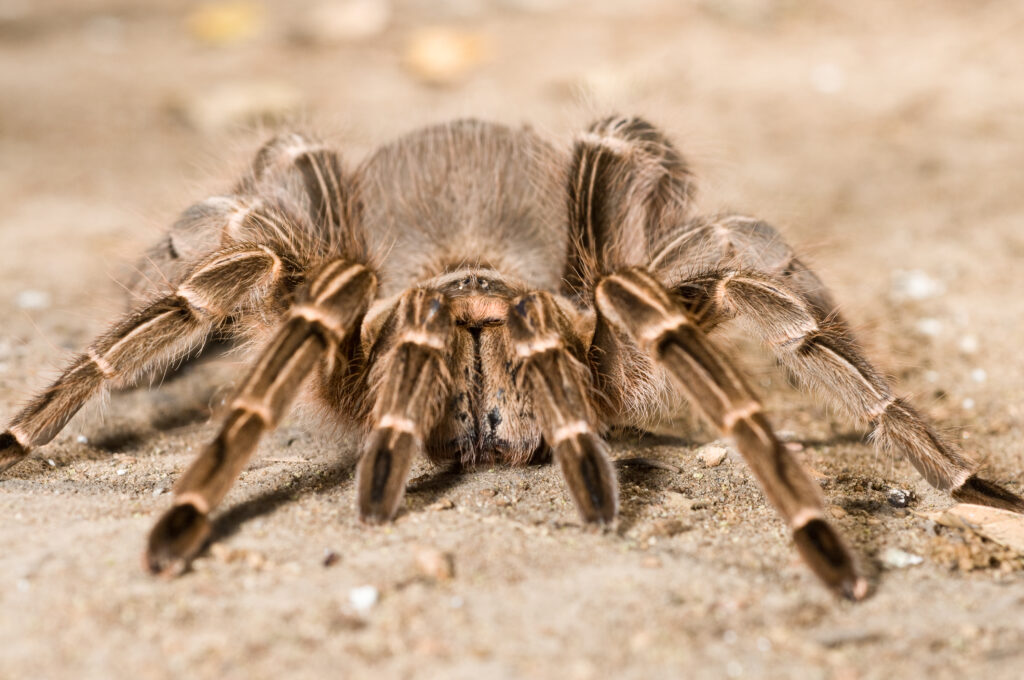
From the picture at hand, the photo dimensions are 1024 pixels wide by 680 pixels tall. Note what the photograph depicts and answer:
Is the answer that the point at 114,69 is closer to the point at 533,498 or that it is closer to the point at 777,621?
the point at 533,498

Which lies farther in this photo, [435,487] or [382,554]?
[435,487]

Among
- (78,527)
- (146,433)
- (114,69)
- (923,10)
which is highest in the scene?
(923,10)

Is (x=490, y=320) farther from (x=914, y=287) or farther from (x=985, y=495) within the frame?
(x=914, y=287)

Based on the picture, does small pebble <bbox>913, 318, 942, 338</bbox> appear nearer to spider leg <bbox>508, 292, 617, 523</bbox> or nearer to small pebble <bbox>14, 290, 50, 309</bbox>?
spider leg <bbox>508, 292, 617, 523</bbox>

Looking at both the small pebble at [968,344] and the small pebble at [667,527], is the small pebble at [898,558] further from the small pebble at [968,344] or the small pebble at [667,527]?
the small pebble at [968,344]

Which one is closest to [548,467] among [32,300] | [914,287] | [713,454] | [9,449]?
[713,454]

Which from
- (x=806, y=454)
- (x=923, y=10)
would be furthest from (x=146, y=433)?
(x=923, y=10)

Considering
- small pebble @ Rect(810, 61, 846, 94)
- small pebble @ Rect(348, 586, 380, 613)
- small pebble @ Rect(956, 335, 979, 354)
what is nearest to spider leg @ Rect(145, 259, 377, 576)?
small pebble @ Rect(348, 586, 380, 613)

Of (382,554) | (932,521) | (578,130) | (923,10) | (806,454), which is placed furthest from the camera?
→ (923,10)
